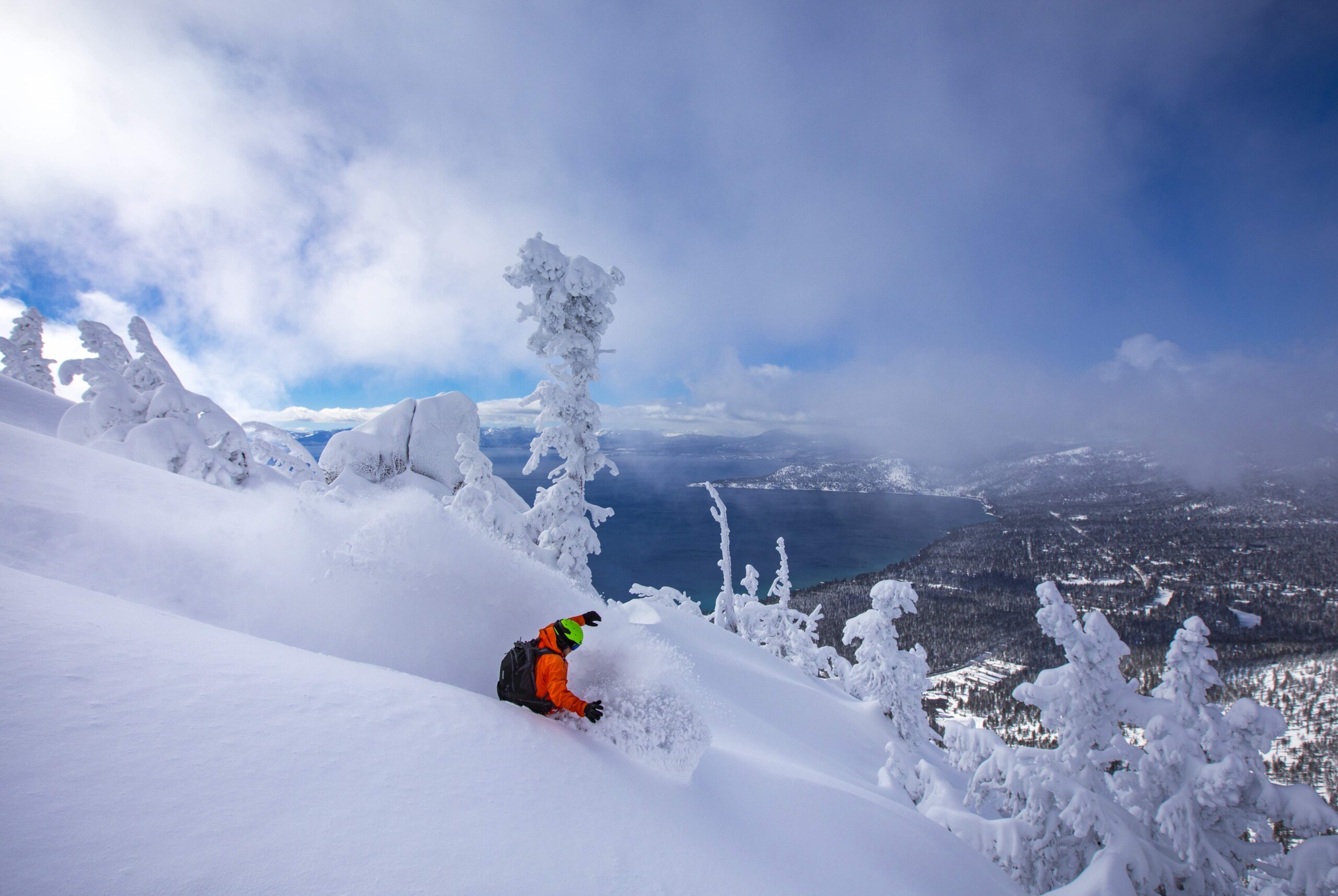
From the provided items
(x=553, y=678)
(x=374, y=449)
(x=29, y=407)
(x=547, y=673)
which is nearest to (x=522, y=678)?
(x=547, y=673)

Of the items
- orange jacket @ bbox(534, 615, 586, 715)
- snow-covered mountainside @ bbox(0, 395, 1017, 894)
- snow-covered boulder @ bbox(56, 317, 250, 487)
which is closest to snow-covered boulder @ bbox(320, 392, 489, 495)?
snow-covered boulder @ bbox(56, 317, 250, 487)

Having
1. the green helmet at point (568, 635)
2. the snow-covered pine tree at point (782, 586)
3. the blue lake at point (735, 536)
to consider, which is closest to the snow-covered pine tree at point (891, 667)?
the snow-covered pine tree at point (782, 586)

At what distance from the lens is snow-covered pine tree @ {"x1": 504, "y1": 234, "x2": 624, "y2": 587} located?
49.8 ft

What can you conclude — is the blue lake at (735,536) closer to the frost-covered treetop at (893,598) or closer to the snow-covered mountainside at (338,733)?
the frost-covered treetop at (893,598)

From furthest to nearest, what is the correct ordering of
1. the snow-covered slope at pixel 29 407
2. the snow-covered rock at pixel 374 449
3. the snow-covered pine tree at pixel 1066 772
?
the snow-covered rock at pixel 374 449 → the snow-covered slope at pixel 29 407 → the snow-covered pine tree at pixel 1066 772

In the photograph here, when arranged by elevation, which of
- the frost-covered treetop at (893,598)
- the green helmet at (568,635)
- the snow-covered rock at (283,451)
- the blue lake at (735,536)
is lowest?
the blue lake at (735,536)

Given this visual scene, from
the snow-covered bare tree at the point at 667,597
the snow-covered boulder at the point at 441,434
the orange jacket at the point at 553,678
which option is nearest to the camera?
the orange jacket at the point at 553,678

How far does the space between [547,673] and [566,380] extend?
12.5 metres

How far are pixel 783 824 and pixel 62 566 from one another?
→ 8.84 m

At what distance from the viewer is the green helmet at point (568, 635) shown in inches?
181

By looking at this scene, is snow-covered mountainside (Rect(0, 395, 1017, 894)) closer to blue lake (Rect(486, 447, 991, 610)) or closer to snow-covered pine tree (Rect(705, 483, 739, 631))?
snow-covered pine tree (Rect(705, 483, 739, 631))

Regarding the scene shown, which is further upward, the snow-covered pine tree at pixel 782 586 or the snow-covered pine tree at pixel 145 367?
the snow-covered pine tree at pixel 145 367

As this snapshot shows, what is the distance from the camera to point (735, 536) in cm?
11425

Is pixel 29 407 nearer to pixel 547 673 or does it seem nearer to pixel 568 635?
pixel 547 673
